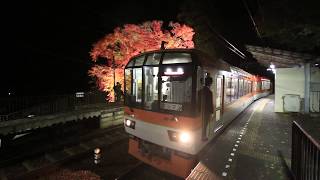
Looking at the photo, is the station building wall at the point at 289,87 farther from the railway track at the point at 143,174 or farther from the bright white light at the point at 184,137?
the bright white light at the point at 184,137

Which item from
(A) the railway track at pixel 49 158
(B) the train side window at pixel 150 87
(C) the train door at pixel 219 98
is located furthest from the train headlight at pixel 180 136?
(A) the railway track at pixel 49 158

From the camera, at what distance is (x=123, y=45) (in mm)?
16000

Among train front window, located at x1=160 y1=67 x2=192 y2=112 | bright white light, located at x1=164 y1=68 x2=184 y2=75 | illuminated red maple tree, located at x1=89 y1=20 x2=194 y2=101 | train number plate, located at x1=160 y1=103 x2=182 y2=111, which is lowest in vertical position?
train number plate, located at x1=160 y1=103 x2=182 y2=111

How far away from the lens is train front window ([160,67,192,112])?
549cm

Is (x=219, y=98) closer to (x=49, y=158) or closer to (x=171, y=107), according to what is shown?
(x=171, y=107)

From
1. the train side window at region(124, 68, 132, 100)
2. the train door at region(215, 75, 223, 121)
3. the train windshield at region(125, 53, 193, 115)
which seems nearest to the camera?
the train windshield at region(125, 53, 193, 115)

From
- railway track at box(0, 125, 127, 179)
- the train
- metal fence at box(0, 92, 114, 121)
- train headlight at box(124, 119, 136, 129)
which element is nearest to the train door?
the train

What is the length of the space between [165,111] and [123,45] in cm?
1106

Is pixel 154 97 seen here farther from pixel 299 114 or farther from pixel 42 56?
pixel 42 56

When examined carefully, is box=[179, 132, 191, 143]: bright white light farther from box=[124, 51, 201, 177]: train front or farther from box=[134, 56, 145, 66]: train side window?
box=[134, 56, 145, 66]: train side window

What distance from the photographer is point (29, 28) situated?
2020 centimetres

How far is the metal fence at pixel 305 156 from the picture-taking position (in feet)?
13.5

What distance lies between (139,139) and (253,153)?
3.46 m

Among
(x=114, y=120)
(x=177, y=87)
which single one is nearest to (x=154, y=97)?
(x=177, y=87)
